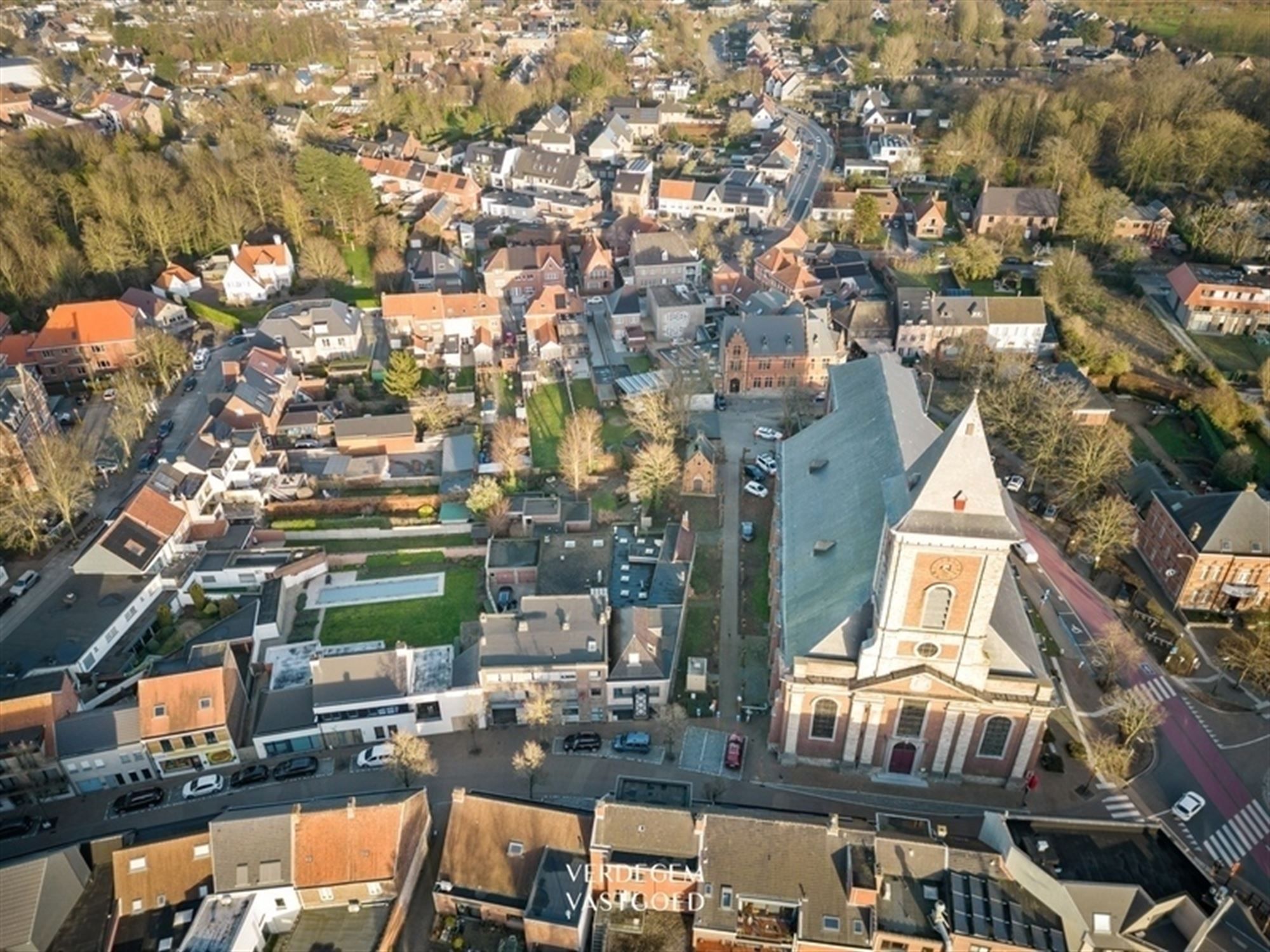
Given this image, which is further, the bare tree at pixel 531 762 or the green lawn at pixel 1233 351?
the green lawn at pixel 1233 351

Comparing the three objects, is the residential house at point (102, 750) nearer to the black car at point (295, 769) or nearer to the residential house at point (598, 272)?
the black car at point (295, 769)

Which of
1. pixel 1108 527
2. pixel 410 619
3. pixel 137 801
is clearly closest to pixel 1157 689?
pixel 1108 527

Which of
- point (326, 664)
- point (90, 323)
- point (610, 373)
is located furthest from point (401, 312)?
point (326, 664)

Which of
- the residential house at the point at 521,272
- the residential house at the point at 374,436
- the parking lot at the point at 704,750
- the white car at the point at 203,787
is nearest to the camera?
the white car at the point at 203,787

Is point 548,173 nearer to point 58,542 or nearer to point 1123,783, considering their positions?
point 58,542

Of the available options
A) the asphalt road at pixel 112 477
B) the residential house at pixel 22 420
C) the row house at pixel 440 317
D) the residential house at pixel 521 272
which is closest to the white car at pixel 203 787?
the asphalt road at pixel 112 477

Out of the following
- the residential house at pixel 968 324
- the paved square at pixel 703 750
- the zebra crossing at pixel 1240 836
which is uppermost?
the residential house at pixel 968 324
